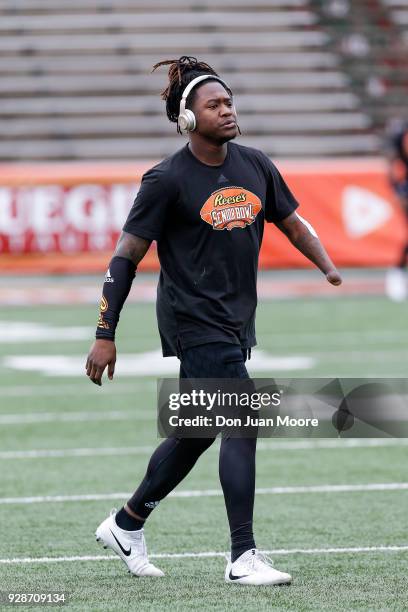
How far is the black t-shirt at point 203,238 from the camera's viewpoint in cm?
480

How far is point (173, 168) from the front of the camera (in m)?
4.82

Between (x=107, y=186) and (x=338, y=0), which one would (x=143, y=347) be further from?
(x=338, y=0)

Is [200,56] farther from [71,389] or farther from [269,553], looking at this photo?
[269,553]

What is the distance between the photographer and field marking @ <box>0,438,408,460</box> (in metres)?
7.94

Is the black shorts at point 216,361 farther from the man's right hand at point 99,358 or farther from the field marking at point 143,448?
the field marking at point 143,448

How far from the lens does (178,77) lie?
4980mm

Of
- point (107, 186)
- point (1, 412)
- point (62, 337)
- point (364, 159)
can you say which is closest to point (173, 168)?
point (1, 412)

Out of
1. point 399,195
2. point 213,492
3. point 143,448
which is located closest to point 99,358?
point 213,492

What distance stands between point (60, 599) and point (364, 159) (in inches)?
792

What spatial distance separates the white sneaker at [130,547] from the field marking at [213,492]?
156 centimetres

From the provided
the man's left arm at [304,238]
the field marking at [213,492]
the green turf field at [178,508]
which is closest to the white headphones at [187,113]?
the man's left arm at [304,238]

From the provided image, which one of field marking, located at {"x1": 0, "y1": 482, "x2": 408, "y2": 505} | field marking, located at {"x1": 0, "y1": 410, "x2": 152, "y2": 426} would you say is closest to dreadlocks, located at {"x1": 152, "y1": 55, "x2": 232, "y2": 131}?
field marking, located at {"x1": 0, "y1": 482, "x2": 408, "y2": 505}

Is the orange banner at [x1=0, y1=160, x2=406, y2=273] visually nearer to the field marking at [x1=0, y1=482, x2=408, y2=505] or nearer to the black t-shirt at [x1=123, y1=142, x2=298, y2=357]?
the field marking at [x1=0, y1=482, x2=408, y2=505]

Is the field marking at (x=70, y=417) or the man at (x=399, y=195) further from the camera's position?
the man at (x=399, y=195)
